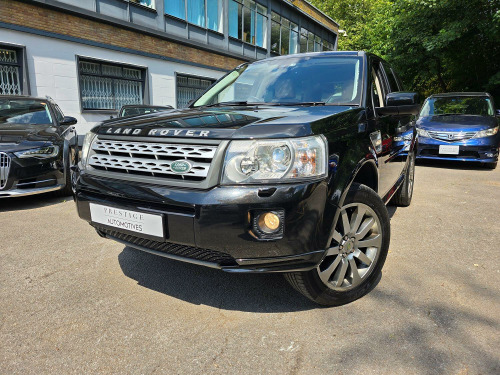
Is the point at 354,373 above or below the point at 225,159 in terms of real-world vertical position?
below

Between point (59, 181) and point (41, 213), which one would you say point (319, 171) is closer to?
point (41, 213)

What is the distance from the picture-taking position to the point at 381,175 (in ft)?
9.78

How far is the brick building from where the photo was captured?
995 centimetres

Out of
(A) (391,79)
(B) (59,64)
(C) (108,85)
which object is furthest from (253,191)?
(C) (108,85)

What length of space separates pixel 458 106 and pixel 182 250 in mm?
8841

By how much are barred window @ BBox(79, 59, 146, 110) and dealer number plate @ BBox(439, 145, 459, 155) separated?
32.7 ft

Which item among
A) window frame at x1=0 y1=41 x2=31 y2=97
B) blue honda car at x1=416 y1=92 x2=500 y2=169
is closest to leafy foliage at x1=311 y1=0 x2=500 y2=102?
blue honda car at x1=416 y1=92 x2=500 y2=169

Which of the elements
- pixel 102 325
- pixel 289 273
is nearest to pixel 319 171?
pixel 289 273

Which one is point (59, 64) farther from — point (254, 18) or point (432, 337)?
point (254, 18)

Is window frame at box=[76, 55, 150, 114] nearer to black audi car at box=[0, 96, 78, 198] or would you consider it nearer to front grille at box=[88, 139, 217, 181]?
black audi car at box=[0, 96, 78, 198]

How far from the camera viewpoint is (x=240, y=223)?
1890 millimetres

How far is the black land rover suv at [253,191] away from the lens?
75.5 inches

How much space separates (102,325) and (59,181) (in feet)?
11.7

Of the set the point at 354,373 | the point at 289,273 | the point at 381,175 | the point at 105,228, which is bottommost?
the point at 354,373
